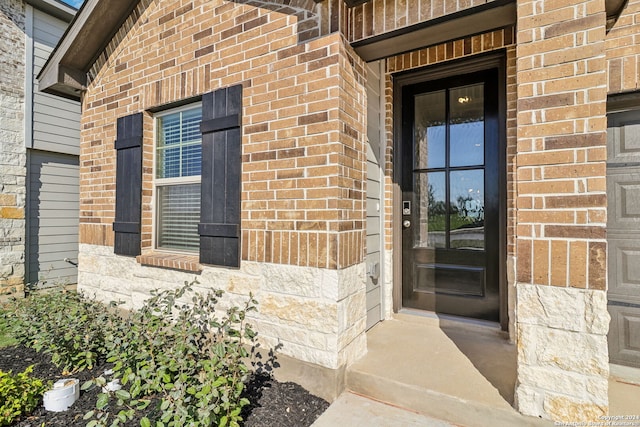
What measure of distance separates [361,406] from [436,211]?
6.39 feet

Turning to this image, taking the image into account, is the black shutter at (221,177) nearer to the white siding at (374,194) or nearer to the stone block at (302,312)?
the stone block at (302,312)

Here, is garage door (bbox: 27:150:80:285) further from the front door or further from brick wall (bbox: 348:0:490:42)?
brick wall (bbox: 348:0:490:42)

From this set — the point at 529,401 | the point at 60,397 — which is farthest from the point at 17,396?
the point at 529,401

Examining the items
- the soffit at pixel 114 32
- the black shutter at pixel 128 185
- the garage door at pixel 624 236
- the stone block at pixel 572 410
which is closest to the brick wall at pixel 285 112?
the soffit at pixel 114 32

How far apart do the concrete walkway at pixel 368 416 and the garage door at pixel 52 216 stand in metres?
5.23

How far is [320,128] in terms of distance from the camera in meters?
2.35

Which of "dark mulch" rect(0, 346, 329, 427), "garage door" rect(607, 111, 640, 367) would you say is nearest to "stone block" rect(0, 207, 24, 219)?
"dark mulch" rect(0, 346, 329, 427)

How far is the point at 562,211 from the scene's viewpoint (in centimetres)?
176

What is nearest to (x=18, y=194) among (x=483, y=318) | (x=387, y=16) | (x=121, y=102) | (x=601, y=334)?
(x=121, y=102)

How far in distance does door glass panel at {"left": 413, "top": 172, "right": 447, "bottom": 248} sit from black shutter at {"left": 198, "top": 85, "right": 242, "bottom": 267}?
5.95ft

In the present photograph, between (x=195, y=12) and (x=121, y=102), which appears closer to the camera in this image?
(x=195, y=12)

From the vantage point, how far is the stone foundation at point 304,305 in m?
2.28

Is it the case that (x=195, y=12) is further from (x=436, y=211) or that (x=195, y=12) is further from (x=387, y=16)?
(x=436, y=211)

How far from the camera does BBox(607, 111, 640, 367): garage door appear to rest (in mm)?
2324
